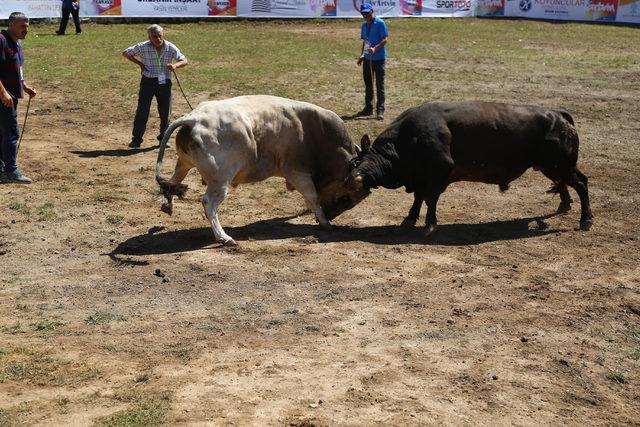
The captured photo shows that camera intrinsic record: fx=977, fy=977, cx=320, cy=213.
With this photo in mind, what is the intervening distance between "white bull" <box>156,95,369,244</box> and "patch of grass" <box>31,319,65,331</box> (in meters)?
2.53

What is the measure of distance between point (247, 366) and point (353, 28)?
86.4 feet

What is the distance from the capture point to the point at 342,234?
11.1 m

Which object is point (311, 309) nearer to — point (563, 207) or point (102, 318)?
point (102, 318)

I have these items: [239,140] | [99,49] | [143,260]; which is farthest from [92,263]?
[99,49]

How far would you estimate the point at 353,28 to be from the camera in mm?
32531

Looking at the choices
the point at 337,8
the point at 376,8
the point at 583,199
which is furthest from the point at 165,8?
the point at 583,199

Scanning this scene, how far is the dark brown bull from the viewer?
437 inches

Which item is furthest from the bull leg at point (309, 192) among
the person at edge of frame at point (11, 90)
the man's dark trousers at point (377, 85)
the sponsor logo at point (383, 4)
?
the sponsor logo at point (383, 4)

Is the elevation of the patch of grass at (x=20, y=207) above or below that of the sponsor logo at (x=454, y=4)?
below

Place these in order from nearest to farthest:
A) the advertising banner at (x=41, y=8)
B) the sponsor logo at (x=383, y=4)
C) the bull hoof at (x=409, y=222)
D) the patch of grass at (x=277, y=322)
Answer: the patch of grass at (x=277, y=322), the bull hoof at (x=409, y=222), the advertising banner at (x=41, y=8), the sponsor logo at (x=383, y=4)

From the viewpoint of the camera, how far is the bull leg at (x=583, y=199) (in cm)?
1137

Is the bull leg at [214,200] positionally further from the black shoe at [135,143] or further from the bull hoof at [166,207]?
the black shoe at [135,143]

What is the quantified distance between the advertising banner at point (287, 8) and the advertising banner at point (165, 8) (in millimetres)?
1449

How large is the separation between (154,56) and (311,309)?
7.55 m
